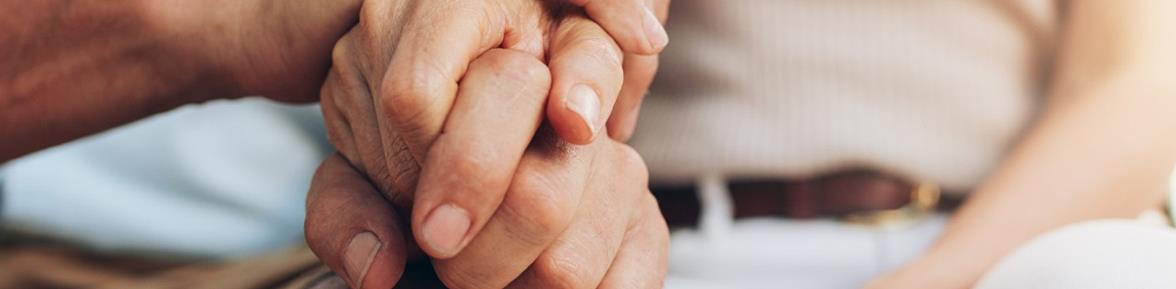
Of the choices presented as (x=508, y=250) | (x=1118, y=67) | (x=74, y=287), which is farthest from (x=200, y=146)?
(x=1118, y=67)

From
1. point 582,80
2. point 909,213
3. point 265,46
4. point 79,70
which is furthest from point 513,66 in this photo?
point 909,213

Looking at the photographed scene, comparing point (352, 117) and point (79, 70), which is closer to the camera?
point (352, 117)

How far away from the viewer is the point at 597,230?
0.55 m

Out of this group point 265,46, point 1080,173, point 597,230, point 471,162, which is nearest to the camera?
point 471,162

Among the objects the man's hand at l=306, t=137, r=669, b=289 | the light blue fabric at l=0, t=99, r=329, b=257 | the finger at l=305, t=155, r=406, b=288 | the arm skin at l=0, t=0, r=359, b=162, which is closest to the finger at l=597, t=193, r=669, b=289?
the man's hand at l=306, t=137, r=669, b=289

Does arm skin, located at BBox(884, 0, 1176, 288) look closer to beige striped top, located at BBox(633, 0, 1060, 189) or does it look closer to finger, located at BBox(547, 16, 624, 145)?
beige striped top, located at BBox(633, 0, 1060, 189)

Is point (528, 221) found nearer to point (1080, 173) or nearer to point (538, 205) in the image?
point (538, 205)

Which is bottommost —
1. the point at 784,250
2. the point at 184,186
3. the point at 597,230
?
the point at 184,186

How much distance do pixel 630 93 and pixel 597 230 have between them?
4.8 inches

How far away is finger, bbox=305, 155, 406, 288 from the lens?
521mm

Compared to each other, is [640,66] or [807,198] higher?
[640,66]

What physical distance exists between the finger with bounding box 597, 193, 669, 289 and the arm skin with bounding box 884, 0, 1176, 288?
0.63ft

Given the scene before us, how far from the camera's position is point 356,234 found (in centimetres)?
53

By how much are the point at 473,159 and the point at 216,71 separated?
0.34 meters
